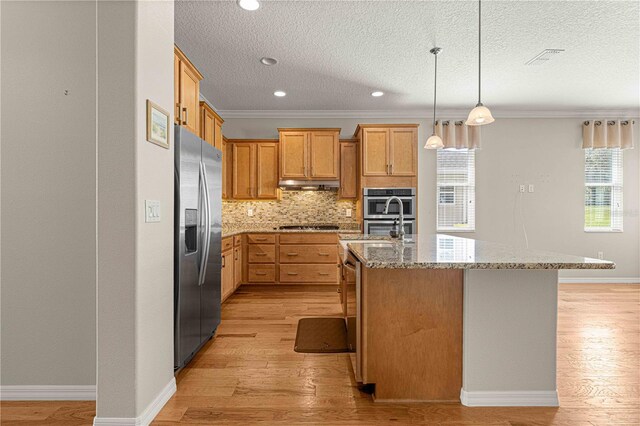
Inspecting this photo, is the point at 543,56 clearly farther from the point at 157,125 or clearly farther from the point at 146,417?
the point at 146,417

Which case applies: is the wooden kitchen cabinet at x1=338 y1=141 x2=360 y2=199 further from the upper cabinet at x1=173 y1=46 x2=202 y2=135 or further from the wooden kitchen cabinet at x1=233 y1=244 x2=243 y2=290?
the upper cabinet at x1=173 y1=46 x2=202 y2=135

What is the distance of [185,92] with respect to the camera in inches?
114

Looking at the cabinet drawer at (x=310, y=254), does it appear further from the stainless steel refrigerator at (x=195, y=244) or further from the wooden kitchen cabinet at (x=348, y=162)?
the stainless steel refrigerator at (x=195, y=244)

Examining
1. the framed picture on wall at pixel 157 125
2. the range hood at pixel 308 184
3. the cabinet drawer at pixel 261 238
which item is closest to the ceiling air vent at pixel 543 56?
the range hood at pixel 308 184

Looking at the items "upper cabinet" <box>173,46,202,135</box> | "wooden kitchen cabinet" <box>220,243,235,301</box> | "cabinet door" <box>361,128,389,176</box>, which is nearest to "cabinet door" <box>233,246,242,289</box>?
"wooden kitchen cabinet" <box>220,243,235,301</box>

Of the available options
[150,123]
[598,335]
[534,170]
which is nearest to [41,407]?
[150,123]

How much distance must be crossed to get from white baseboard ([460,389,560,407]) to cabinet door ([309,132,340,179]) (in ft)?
12.5

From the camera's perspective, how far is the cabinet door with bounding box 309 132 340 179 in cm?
532

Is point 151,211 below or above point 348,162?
below

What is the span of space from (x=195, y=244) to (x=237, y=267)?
2.27 m

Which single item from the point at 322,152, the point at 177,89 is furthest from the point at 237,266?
the point at 177,89

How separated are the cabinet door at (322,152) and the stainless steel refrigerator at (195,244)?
237 cm

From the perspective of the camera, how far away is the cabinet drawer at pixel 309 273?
16.8 ft

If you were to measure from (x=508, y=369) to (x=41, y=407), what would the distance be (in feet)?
9.02
